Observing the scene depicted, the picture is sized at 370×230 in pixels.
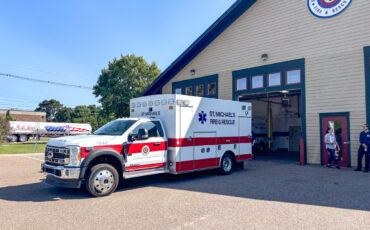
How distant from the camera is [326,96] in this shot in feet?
43.1

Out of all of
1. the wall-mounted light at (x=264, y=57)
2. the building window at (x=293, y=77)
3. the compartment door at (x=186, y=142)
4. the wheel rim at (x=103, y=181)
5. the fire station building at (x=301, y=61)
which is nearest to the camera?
the wheel rim at (x=103, y=181)

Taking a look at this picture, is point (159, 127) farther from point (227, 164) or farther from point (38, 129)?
point (38, 129)

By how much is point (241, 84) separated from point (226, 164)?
700 centimetres

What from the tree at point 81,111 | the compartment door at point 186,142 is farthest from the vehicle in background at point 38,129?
the tree at point 81,111

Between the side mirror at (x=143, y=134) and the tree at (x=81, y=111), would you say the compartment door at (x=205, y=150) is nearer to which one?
the side mirror at (x=143, y=134)

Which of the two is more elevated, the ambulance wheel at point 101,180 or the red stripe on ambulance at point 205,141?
the red stripe on ambulance at point 205,141

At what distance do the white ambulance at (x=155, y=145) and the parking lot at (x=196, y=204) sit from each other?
1.76 ft

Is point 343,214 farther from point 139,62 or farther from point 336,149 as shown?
point 139,62

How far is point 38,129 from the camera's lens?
41438mm

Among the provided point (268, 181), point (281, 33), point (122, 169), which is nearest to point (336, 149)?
point (268, 181)

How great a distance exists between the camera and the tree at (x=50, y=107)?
99.0 metres

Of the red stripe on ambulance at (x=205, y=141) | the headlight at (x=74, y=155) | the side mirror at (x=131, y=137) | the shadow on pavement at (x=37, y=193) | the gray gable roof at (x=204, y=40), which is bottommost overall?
the shadow on pavement at (x=37, y=193)

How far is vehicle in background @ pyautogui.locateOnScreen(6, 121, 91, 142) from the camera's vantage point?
38844 millimetres

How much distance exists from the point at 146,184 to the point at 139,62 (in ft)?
86.6
